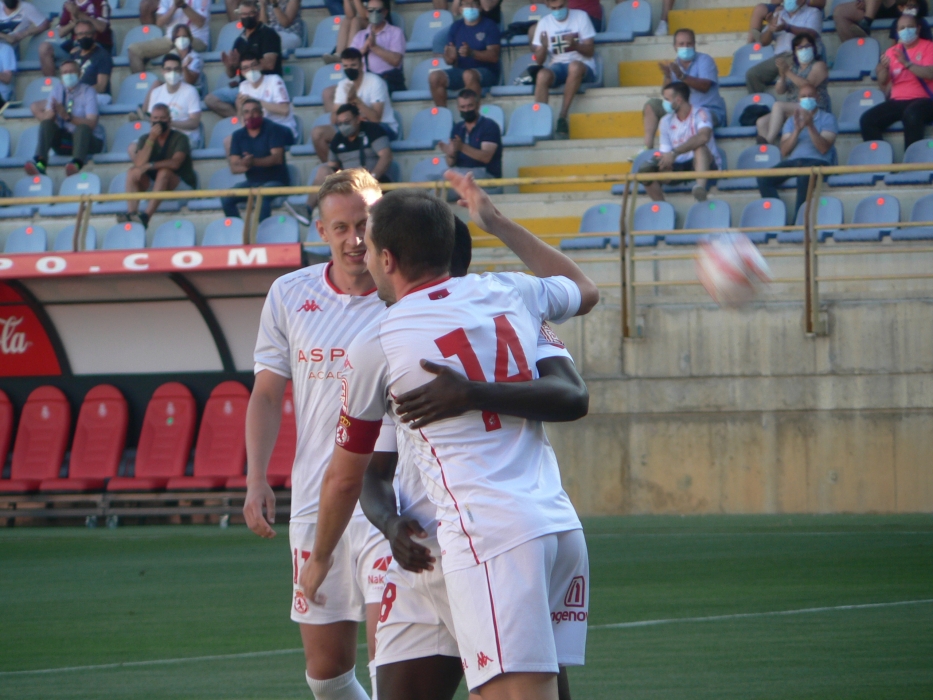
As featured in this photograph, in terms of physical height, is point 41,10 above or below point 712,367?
above

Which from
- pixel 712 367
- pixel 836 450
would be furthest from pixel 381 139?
pixel 836 450

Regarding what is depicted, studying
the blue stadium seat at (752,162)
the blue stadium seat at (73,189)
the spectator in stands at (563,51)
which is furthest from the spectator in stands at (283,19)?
the blue stadium seat at (752,162)

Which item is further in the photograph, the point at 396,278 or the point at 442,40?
the point at 442,40

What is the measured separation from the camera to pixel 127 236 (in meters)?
16.1

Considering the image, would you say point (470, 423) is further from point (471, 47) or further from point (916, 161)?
point (471, 47)

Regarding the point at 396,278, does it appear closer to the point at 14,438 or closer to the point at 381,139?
the point at 381,139

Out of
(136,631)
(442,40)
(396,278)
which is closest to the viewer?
(396,278)

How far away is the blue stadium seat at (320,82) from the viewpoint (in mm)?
17859

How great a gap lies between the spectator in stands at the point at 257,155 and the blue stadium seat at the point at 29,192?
9.99ft

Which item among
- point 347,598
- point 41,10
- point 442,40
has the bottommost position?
point 347,598

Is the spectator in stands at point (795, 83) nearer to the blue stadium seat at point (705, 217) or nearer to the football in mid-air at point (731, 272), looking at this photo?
the blue stadium seat at point (705, 217)

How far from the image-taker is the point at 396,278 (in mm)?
3041

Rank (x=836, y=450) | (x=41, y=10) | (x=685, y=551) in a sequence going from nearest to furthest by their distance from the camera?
1. (x=685, y=551)
2. (x=836, y=450)
3. (x=41, y=10)

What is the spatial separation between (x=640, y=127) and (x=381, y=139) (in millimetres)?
3612
